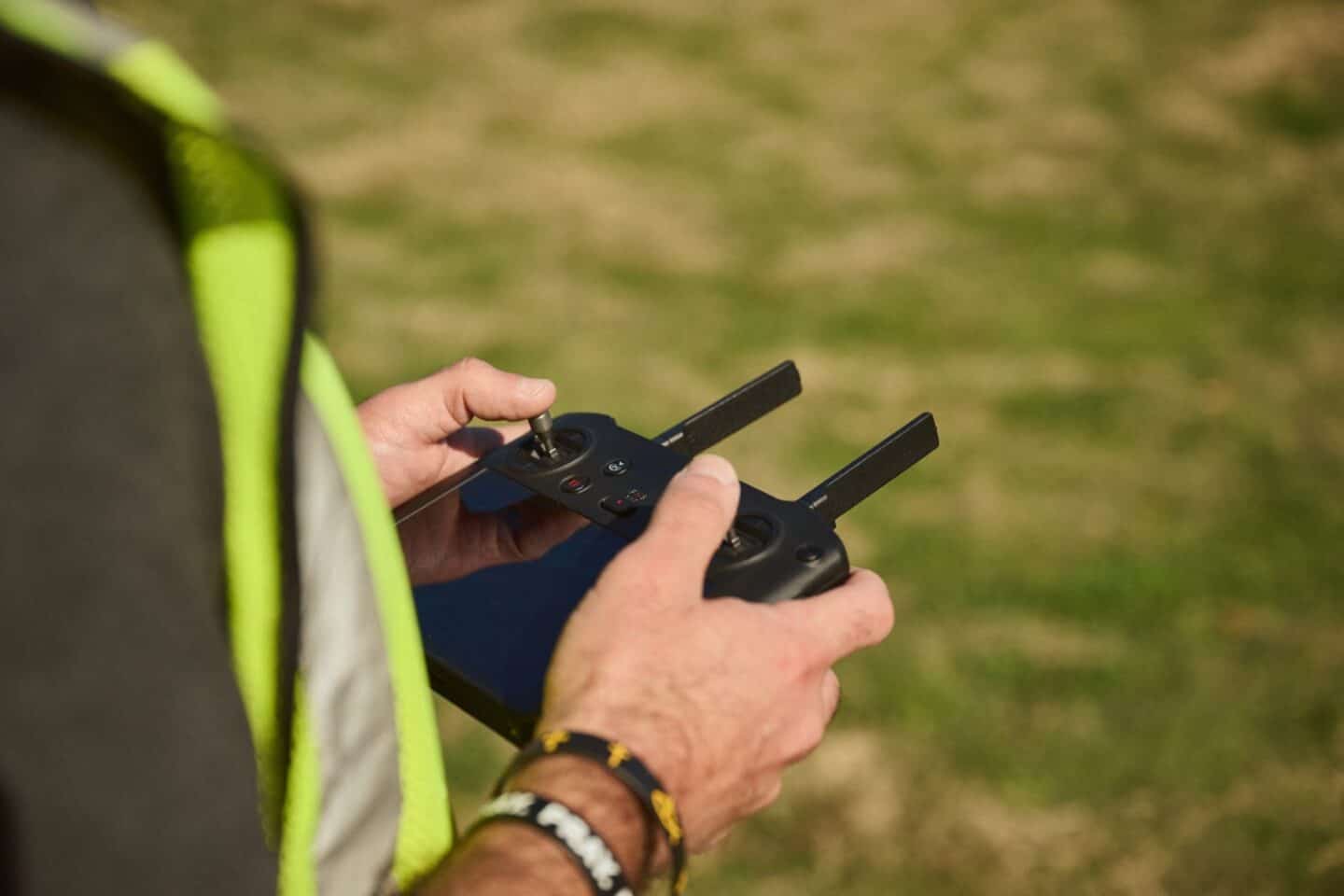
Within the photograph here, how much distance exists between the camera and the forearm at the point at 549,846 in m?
0.98

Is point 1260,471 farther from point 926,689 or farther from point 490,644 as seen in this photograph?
point 490,644

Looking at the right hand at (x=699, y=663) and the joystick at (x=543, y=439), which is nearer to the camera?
the right hand at (x=699, y=663)

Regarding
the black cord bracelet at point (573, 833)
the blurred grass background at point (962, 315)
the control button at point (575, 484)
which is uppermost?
the control button at point (575, 484)

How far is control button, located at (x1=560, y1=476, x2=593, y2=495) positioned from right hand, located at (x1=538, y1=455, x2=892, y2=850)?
7.5 inches

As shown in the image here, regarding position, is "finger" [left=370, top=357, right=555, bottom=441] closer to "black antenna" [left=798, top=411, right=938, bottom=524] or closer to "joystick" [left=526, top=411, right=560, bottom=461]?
"joystick" [left=526, top=411, right=560, bottom=461]

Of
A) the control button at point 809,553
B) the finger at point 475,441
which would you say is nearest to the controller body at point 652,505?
the control button at point 809,553

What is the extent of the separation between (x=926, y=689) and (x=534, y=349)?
177 cm

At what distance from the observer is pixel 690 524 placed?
1.16m

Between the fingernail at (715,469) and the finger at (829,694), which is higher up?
the fingernail at (715,469)

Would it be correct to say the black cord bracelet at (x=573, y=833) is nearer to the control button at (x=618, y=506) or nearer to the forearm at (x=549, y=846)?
the forearm at (x=549, y=846)

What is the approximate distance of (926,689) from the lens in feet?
9.87

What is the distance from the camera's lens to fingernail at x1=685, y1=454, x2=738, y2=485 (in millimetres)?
1214

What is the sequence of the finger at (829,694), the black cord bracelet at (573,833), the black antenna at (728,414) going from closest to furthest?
the black cord bracelet at (573,833) < the finger at (829,694) < the black antenna at (728,414)

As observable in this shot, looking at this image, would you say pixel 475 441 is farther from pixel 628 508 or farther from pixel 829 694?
pixel 829 694
